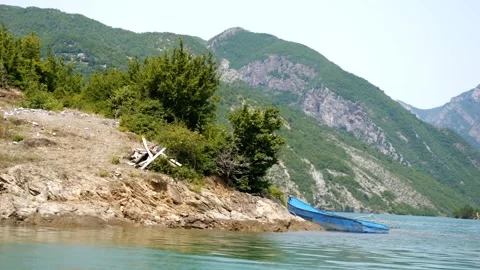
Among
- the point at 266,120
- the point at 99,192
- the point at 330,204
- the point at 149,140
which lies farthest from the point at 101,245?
the point at 330,204

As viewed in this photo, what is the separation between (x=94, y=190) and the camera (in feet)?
91.3

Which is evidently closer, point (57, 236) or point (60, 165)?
point (57, 236)

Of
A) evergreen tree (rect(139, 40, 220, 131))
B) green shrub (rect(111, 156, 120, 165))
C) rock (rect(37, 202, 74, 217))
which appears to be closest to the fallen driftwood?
green shrub (rect(111, 156, 120, 165))

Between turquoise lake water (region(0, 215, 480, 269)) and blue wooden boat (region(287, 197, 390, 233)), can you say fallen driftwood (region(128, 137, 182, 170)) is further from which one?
blue wooden boat (region(287, 197, 390, 233))

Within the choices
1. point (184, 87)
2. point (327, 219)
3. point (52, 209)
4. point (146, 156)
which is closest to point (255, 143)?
point (184, 87)

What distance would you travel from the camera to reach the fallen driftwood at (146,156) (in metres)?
32.4

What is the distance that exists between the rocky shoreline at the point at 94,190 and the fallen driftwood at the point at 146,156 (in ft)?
2.44

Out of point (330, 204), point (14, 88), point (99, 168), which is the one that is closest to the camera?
point (99, 168)

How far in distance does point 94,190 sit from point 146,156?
20.0 feet

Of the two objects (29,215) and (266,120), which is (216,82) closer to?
(266,120)

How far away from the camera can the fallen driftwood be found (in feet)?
106

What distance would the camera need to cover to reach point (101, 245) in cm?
1867

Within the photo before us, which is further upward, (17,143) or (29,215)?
(17,143)

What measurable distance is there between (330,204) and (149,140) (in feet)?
487
